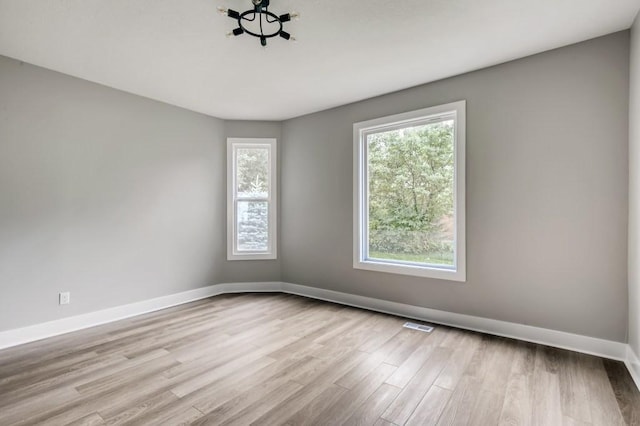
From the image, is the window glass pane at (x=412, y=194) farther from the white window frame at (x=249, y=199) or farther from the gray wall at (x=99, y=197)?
the gray wall at (x=99, y=197)

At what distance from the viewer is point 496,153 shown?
10.1ft

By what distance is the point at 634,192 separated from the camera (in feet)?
7.70

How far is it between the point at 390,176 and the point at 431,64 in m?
1.34

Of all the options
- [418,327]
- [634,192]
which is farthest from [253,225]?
[634,192]

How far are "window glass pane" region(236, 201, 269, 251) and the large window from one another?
Answer: 5.14 feet

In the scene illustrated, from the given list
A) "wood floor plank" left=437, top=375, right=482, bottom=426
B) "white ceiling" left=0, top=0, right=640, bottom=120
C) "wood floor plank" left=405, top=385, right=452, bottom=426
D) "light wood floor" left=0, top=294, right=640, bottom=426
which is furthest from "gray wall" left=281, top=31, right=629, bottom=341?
"wood floor plank" left=405, top=385, right=452, bottom=426

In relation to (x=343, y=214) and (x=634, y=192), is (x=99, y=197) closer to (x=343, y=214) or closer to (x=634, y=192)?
(x=343, y=214)

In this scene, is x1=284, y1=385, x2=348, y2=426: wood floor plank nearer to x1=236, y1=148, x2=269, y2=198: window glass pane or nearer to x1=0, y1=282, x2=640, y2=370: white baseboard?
x1=0, y1=282, x2=640, y2=370: white baseboard

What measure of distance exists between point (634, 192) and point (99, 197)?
16.5 feet

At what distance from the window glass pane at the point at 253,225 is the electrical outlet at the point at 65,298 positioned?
2136 millimetres

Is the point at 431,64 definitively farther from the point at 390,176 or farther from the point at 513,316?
the point at 513,316

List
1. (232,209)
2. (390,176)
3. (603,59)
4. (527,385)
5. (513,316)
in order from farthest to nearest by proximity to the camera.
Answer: (232,209), (390,176), (513,316), (603,59), (527,385)

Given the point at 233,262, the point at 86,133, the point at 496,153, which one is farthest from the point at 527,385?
the point at 86,133

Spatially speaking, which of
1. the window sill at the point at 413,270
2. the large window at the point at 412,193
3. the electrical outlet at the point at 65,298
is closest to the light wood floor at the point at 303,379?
the electrical outlet at the point at 65,298
